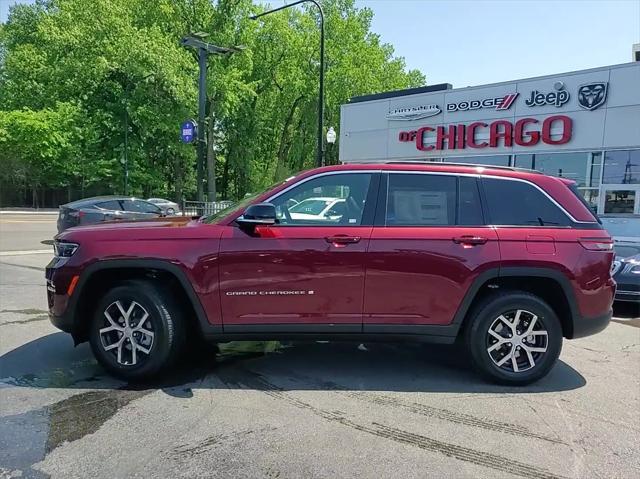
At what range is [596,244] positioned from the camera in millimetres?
4359

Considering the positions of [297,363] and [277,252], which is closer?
[277,252]

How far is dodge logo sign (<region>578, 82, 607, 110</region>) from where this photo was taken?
1634 cm

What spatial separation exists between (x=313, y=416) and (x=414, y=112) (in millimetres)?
19596

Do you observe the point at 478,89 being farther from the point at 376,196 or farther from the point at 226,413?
the point at 226,413

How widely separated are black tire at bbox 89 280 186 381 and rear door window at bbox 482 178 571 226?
2.83 meters

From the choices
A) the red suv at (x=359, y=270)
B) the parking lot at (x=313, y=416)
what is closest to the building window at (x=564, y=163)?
the parking lot at (x=313, y=416)

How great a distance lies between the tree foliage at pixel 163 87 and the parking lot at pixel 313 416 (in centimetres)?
2570

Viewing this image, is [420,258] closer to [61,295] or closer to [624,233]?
[61,295]

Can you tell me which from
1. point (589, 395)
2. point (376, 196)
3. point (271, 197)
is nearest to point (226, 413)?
point (271, 197)

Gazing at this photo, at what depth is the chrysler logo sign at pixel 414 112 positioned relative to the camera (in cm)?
2117

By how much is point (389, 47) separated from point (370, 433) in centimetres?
4719

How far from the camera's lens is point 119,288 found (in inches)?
168

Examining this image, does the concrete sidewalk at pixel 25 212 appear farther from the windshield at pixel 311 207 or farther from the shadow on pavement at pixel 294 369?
the windshield at pixel 311 207

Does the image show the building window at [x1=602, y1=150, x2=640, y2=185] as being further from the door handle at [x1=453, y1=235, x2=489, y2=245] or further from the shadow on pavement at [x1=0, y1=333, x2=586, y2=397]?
the door handle at [x1=453, y1=235, x2=489, y2=245]
